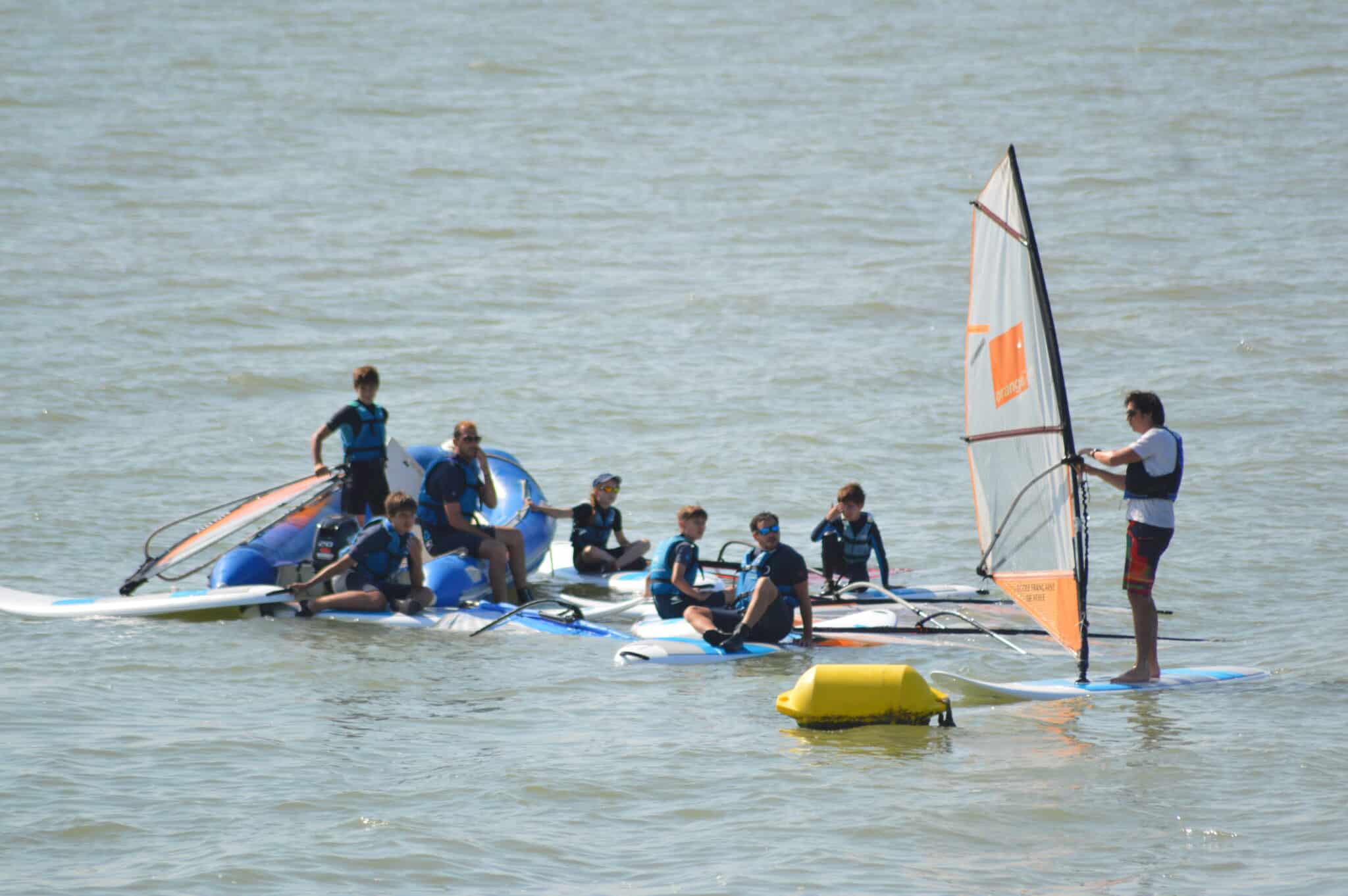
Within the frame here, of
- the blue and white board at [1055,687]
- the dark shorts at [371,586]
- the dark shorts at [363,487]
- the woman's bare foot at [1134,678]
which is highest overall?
the dark shorts at [363,487]

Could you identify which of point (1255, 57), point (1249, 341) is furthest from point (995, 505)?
point (1255, 57)

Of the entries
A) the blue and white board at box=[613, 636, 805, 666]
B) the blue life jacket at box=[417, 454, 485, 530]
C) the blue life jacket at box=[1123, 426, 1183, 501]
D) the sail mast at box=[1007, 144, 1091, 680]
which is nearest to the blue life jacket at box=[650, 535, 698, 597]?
the blue and white board at box=[613, 636, 805, 666]

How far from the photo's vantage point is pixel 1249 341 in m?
21.0

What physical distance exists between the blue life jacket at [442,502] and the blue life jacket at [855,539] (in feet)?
9.05

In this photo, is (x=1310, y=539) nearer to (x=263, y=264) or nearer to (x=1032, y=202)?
(x=1032, y=202)

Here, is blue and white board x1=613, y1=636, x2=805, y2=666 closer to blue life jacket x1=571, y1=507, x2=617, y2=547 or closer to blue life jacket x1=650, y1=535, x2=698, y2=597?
blue life jacket x1=650, y1=535, x2=698, y2=597

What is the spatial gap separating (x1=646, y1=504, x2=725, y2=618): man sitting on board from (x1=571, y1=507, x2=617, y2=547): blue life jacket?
2.43 meters

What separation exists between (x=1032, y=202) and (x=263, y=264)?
13336 mm

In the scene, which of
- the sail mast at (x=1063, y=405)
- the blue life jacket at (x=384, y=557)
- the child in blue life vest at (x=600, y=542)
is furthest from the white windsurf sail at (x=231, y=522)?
the sail mast at (x=1063, y=405)

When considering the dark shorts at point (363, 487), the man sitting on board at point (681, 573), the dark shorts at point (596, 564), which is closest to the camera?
the man sitting on board at point (681, 573)

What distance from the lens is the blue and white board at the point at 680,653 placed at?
9.77 metres

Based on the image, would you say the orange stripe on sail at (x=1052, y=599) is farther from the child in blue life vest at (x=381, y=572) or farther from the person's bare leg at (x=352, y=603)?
the person's bare leg at (x=352, y=603)

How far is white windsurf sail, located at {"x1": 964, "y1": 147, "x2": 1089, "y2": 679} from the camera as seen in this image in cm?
830

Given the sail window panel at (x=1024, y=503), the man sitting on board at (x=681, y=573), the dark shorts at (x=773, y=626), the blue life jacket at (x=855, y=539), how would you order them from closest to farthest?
the sail window panel at (x=1024, y=503) < the dark shorts at (x=773, y=626) < the man sitting on board at (x=681, y=573) < the blue life jacket at (x=855, y=539)
